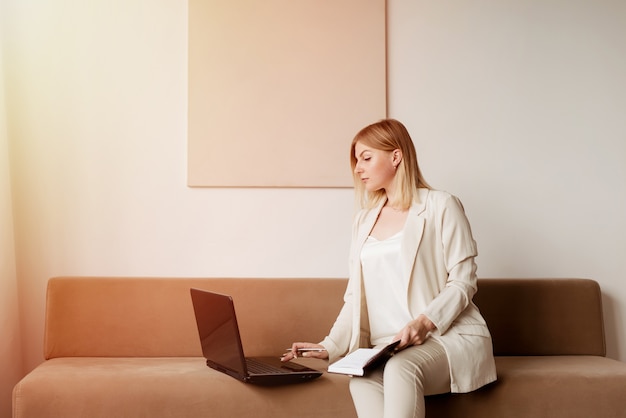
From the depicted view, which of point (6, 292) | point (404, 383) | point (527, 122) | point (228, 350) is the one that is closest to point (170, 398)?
point (228, 350)

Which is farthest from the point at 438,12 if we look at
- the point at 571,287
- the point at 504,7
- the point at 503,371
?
the point at 503,371

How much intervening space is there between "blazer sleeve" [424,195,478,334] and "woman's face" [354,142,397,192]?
257mm

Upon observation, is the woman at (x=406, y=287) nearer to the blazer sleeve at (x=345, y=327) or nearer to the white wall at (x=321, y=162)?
the blazer sleeve at (x=345, y=327)

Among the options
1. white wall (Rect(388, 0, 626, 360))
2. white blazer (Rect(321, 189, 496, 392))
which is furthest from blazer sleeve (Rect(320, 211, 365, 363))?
white wall (Rect(388, 0, 626, 360))

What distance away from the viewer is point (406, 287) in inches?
111

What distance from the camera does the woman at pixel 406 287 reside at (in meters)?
2.60

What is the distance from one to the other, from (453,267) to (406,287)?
0.18 m

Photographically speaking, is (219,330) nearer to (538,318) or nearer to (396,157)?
(396,157)

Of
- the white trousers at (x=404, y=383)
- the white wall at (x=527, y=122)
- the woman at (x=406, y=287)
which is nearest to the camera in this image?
the white trousers at (x=404, y=383)

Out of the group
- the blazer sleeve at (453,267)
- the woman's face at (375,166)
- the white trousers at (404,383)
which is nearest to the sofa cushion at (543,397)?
the white trousers at (404,383)

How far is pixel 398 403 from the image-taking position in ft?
7.86

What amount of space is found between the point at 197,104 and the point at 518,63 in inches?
61.7

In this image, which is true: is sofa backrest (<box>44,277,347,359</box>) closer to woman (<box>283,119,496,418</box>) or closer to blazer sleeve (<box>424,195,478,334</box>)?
woman (<box>283,119,496,418</box>)

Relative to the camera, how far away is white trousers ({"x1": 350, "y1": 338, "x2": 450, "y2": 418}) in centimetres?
241
